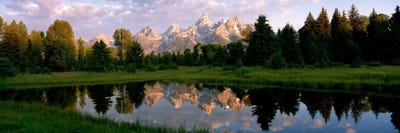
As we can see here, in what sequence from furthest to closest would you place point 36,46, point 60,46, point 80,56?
1. point 80,56
2. point 36,46
3. point 60,46

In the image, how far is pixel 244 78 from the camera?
4647 cm

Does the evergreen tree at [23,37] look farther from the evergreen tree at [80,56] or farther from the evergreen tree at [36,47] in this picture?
the evergreen tree at [80,56]

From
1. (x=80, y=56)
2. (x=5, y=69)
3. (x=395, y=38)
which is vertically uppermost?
(x=395, y=38)

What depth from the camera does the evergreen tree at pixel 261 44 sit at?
66688 mm

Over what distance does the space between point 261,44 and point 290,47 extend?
674 centimetres

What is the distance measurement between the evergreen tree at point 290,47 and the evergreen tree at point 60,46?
168 feet

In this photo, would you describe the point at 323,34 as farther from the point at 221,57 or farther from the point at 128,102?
the point at 128,102

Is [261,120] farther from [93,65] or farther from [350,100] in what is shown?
[93,65]

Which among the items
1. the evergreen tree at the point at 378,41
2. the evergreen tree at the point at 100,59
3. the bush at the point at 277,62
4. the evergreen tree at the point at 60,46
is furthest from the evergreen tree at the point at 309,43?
the evergreen tree at the point at 60,46

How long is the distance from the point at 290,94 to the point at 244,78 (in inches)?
542

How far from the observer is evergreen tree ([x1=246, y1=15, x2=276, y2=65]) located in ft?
219

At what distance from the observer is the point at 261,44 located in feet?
224

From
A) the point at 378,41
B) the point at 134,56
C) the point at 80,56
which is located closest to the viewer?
the point at 378,41

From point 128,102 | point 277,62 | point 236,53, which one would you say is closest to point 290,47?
point 277,62
